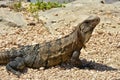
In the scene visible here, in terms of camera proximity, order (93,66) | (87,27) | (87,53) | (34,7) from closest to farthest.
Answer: (87,27) < (93,66) < (87,53) < (34,7)

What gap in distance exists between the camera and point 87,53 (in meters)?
9.15

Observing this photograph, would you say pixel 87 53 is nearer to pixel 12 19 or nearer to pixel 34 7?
pixel 12 19

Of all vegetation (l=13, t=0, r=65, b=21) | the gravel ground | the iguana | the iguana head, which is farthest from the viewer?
vegetation (l=13, t=0, r=65, b=21)

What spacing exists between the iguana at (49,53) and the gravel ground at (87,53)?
0.46 feet

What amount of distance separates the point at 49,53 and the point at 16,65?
0.62m

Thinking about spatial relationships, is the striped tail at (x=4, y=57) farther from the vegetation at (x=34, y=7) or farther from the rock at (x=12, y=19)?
the vegetation at (x=34, y=7)

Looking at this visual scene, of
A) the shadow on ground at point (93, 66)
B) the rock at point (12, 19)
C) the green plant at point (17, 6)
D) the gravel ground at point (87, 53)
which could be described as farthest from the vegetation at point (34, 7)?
the shadow on ground at point (93, 66)

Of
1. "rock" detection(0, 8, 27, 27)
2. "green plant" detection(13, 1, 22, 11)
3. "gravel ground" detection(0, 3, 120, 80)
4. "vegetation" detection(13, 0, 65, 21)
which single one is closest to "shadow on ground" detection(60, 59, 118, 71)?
"gravel ground" detection(0, 3, 120, 80)

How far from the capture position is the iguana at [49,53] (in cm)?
809

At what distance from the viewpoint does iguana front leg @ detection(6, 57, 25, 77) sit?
7912 mm

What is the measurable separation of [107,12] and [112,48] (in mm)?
2852

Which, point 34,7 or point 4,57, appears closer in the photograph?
point 4,57

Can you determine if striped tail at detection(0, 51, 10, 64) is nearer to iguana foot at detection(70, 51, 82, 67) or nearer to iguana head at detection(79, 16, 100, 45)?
iguana foot at detection(70, 51, 82, 67)

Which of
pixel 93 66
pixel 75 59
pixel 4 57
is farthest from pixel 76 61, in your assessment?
pixel 4 57
